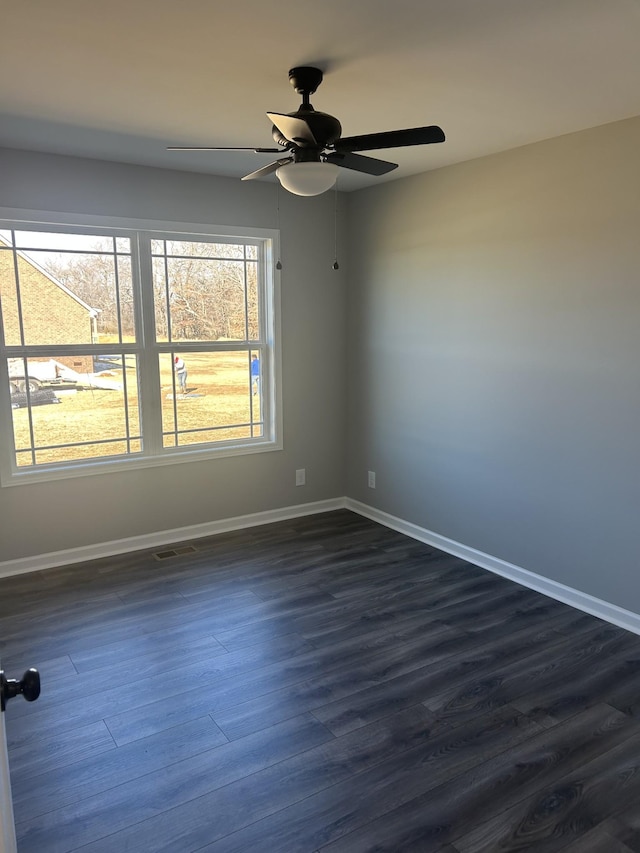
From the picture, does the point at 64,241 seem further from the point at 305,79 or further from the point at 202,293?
the point at 305,79

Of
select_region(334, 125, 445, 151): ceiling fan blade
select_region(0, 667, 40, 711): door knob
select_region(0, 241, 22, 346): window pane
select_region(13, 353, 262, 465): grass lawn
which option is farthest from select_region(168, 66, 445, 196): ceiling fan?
select_region(13, 353, 262, 465): grass lawn

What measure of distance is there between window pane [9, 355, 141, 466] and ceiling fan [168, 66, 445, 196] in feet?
6.97

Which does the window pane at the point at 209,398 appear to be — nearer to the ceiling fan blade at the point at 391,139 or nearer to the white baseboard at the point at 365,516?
the white baseboard at the point at 365,516

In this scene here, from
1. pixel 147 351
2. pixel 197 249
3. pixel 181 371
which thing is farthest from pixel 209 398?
pixel 197 249

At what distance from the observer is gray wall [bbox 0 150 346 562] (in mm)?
3686

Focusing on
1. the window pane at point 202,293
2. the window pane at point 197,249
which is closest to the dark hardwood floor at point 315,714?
the window pane at point 202,293

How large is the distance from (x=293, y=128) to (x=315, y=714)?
88.5 inches

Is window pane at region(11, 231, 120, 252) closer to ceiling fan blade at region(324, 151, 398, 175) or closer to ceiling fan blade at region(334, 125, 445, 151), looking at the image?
ceiling fan blade at region(324, 151, 398, 175)

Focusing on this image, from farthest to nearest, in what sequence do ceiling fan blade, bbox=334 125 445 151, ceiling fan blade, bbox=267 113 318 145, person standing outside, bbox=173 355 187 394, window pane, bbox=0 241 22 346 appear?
person standing outside, bbox=173 355 187 394, window pane, bbox=0 241 22 346, ceiling fan blade, bbox=334 125 445 151, ceiling fan blade, bbox=267 113 318 145

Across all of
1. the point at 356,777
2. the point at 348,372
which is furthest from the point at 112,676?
the point at 348,372

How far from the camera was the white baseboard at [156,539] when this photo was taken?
378 cm

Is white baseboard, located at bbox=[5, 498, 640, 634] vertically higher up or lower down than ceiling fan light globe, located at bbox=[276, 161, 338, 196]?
lower down

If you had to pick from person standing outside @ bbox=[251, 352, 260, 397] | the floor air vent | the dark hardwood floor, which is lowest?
the dark hardwood floor

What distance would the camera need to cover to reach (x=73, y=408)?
12.7 ft
